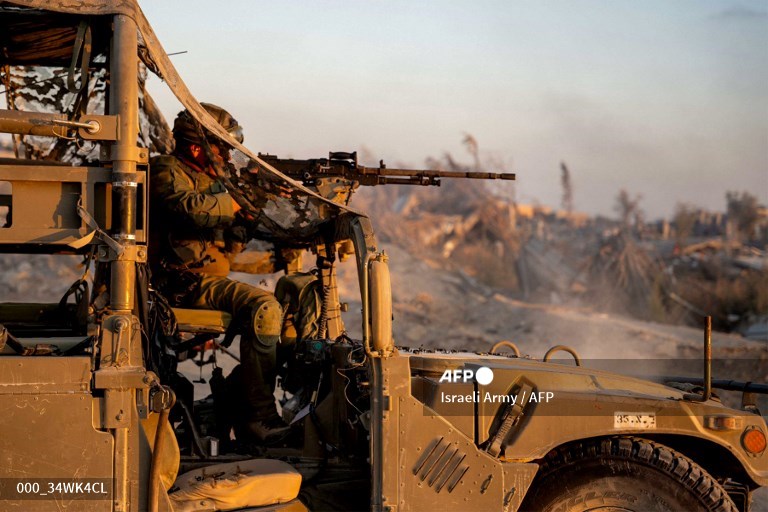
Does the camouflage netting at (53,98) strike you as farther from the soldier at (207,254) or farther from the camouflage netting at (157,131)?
the soldier at (207,254)

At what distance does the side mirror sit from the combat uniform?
1.28 m

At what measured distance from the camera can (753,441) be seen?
200 inches

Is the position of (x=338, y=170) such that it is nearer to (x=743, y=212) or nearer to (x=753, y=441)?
(x=753, y=441)

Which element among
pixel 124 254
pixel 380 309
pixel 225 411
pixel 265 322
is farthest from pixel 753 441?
pixel 124 254

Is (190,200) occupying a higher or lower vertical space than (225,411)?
higher

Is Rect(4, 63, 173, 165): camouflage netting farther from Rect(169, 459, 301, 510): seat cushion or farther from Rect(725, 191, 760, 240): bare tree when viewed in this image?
Rect(725, 191, 760, 240): bare tree

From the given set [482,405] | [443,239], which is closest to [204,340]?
[482,405]

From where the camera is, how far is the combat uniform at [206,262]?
18.9ft

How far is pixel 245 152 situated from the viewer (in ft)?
15.9

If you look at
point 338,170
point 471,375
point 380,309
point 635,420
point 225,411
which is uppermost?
point 338,170

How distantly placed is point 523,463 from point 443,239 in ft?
61.4

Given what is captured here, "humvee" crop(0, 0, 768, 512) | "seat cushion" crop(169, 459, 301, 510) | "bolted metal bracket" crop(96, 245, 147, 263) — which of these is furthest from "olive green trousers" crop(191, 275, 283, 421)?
"bolted metal bracket" crop(96, 245, 147, 263)

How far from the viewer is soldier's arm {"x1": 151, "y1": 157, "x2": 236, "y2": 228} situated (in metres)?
5.75

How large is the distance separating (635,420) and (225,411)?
2.36m
